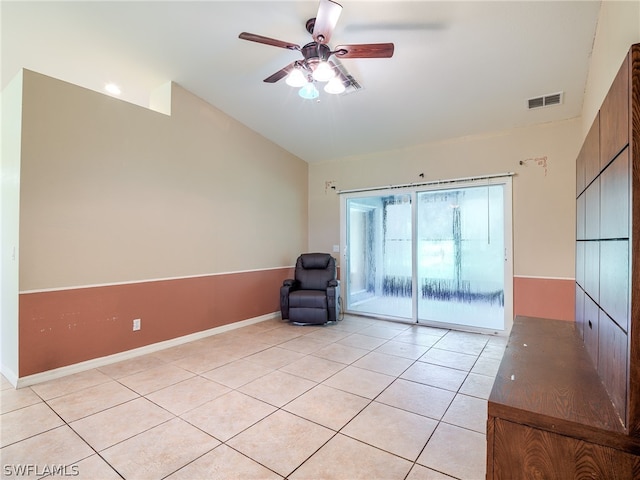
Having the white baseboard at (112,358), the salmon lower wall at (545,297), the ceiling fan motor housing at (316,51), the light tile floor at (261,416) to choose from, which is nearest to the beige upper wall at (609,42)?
the ceiling fan motor housing at (316,51)

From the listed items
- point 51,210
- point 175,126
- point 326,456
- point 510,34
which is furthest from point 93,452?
point 510,34

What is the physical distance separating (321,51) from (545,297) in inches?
148

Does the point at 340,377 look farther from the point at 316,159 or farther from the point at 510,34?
the point at 316,159

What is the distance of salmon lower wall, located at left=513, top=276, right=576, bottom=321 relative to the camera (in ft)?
12.3

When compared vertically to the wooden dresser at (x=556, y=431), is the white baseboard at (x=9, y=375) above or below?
below

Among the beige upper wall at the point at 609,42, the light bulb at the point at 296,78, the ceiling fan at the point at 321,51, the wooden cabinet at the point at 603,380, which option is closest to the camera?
the wooden cabinet at the point at 603,380

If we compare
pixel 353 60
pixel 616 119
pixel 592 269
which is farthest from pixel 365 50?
pixel 592 269

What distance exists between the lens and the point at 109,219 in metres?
3.20

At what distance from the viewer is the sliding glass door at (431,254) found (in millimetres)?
4211

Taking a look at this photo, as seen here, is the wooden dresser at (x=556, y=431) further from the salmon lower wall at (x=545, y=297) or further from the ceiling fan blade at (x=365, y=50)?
the salmon lower wall at (x=545, y=297)

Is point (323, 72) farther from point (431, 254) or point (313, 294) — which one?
point (431, 254)

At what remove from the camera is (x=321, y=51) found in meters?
2.37

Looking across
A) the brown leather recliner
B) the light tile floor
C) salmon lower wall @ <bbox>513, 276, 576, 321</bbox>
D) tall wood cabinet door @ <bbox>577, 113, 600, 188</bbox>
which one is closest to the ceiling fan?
tall wood cabinet door @ <bbox>577, 113, 600, 188</bbox>

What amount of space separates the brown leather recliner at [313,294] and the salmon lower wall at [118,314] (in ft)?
1.84
